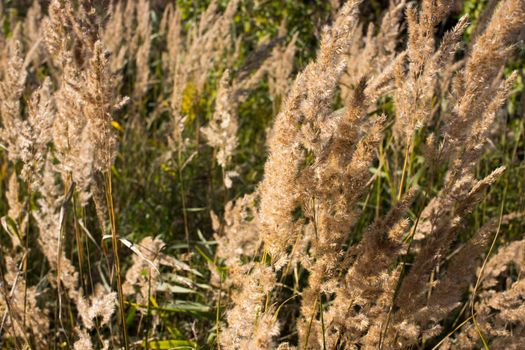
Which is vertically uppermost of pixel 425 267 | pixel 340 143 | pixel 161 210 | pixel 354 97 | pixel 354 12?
pixel 354 12

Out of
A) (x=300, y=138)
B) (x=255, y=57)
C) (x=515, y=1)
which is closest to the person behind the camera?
(x=300, y=138)

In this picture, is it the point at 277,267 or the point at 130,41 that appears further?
the point at 130,41

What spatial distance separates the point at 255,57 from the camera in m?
3.40

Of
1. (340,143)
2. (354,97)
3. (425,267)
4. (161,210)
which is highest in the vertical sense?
(354,97)

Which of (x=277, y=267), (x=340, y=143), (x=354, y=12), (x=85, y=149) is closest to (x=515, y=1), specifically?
(x=354, y=12)

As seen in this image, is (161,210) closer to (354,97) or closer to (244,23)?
(354,97)

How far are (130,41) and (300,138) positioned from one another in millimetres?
3500

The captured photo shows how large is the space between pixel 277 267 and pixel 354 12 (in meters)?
0.64

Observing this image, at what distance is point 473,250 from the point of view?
180 centimetres

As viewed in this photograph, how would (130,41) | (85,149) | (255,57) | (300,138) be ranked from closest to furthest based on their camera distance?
(300,138), (85,149), (255,57), (130,41)

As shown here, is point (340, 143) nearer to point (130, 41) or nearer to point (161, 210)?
point (161, 210)

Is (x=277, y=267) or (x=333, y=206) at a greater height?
(x=333, y=206)

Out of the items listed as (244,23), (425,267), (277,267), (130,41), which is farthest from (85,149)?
(244,23)

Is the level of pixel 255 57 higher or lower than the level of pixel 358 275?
higher
